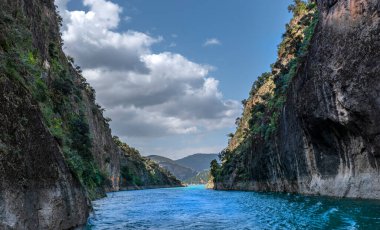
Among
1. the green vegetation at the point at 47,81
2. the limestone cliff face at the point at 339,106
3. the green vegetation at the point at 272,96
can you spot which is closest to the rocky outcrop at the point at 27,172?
the green vegetation at the point at 47,81

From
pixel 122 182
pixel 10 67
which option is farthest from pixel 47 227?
pixel 122 182

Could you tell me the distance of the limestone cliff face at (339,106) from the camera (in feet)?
92.6

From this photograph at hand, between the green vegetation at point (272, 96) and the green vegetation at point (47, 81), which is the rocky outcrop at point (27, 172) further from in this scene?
the green vegetation at point (272, 96)

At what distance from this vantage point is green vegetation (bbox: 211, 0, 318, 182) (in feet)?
207

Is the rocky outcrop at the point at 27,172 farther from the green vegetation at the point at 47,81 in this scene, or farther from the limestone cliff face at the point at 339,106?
the limestone cliff face at the point at 339,106

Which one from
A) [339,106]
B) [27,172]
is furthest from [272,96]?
[27,172]

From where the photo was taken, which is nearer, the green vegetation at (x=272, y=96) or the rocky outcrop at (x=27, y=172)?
the rocky outcrop at (x=27, y=172)

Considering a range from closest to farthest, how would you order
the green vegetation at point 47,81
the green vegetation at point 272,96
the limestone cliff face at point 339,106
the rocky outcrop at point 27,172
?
the rocky outcrop at point 27,172 → the green vegetation at point 47,81 → the limestone cliff face at point 339,106 → the green vegetation at point 272,96

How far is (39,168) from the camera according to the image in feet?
46.4

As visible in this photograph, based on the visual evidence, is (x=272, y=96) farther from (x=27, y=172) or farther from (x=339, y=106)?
(x=27, y=172)

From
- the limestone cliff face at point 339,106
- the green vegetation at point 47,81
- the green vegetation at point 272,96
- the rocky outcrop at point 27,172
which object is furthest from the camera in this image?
the green vegetation at point 272,96

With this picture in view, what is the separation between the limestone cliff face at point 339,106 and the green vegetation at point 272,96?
1383 cm

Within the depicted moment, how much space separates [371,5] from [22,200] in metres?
29.0

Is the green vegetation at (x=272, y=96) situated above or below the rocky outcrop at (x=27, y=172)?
above
